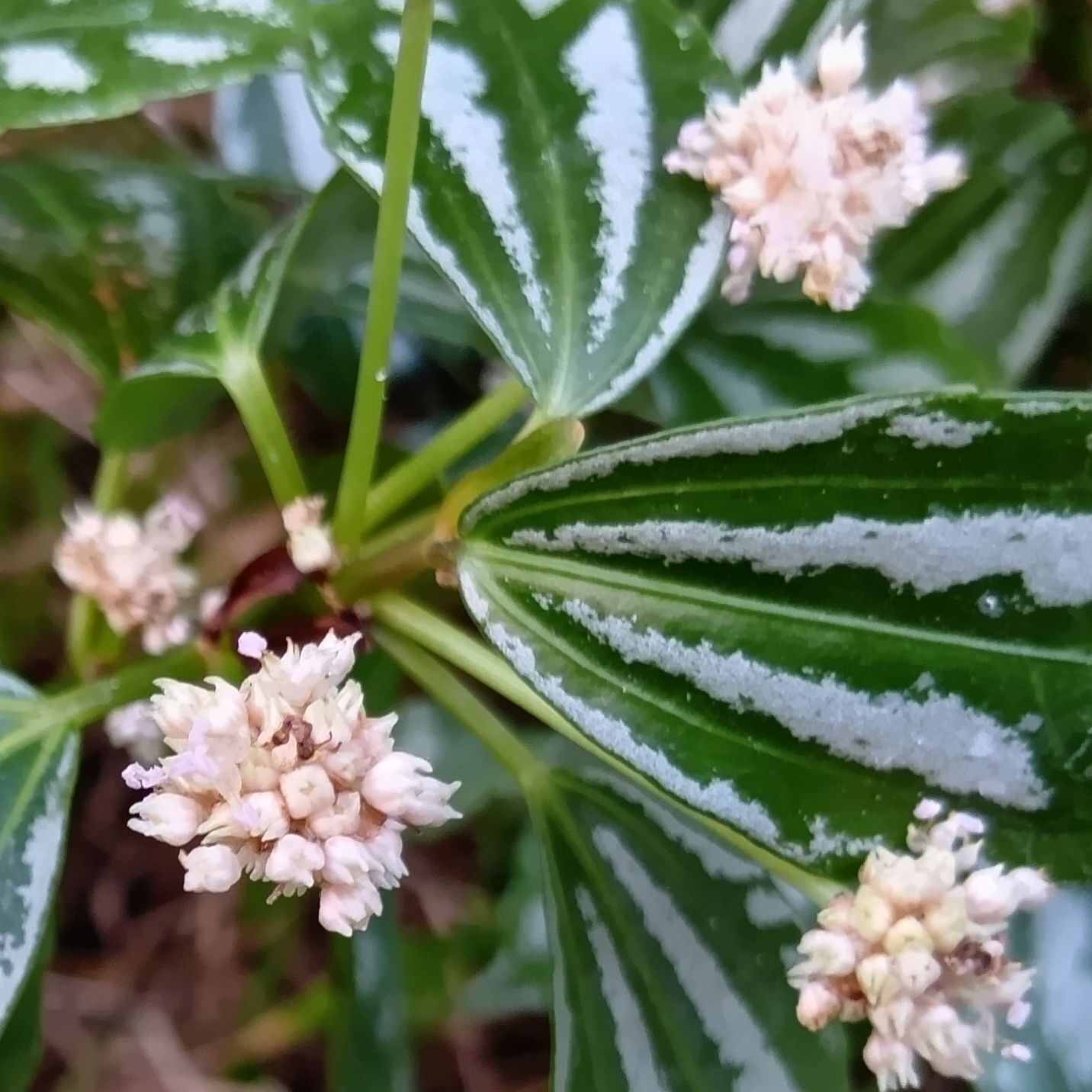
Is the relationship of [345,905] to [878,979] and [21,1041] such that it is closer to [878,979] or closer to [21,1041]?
[878,979]

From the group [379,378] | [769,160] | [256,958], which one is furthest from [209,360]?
[256,958]

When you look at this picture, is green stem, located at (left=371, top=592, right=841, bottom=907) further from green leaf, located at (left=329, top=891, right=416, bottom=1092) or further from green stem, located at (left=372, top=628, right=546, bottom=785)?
green leaf, located at (left=329, top=891, right=416, bottom=1092)

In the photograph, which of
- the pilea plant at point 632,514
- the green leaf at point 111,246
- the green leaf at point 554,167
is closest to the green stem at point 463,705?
the pilea plant at point 632,514

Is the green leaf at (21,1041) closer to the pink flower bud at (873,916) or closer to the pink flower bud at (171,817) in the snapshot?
the pink flower bud at (171,817)

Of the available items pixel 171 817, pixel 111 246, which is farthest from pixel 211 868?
pixel 111 246

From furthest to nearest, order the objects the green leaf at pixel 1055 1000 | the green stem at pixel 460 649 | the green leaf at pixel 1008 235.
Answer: the green leaf at pixel 1008 235 → the green leaf at pixel 1055 1000 → the green stem at pixel 460 649

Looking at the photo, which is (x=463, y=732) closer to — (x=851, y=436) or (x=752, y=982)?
(x=752, y=982)

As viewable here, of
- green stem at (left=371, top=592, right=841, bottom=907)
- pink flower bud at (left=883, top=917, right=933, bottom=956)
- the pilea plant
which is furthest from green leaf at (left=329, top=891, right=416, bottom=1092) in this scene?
pink flower bud at (left=883, top=917, right=933, bottom=956)
